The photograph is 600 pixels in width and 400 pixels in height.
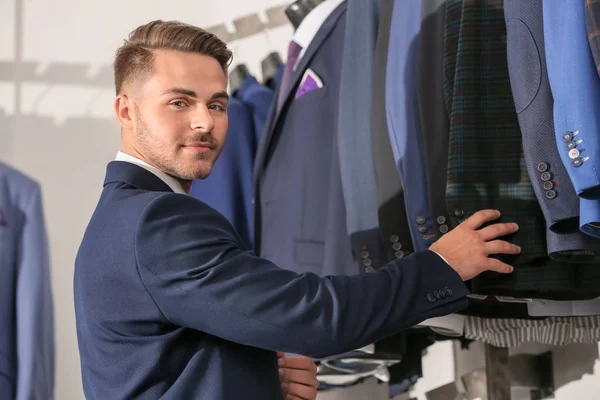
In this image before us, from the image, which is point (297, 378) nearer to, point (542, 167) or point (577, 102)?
point (542, 167)

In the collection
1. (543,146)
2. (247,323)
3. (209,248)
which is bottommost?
(247,323)

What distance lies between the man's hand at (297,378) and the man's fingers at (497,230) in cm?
38

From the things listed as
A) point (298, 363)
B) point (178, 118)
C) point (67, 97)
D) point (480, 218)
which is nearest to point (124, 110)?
point (178, 118)

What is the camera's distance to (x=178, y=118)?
5.14 ft

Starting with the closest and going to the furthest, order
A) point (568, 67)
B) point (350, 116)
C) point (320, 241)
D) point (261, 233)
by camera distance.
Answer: point (568, 67)
point (350, 116)
point (320, 241)
point (261, 233)

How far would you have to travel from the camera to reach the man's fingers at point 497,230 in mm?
1555

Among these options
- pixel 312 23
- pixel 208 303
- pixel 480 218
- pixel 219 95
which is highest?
pixel 312 23

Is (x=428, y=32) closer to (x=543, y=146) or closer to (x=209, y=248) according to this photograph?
(x=543, y=146)

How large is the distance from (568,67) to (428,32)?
419mm

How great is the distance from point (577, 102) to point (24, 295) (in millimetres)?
1677

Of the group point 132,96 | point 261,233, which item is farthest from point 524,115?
point 261,233

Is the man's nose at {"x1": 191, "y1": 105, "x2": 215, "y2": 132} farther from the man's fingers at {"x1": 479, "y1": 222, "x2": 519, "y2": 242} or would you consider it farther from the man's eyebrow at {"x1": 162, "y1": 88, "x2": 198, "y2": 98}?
the man's fingers at {"x1": 479, "y1": 222, "x2": 519, "y2": 242}

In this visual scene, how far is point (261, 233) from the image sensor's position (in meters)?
2.38

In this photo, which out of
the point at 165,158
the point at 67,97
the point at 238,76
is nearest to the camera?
the point at 165,158
